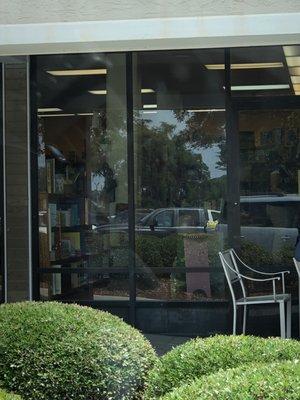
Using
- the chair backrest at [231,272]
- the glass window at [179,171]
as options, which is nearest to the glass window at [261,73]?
the glass window at [179,171]

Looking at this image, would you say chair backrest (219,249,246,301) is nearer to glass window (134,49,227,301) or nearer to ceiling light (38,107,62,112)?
glass window (134,49,227,301)

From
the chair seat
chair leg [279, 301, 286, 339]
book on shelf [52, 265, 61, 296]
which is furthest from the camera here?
book on shelf [52, 265, 61, 296]

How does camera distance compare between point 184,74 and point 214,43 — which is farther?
point 184,74

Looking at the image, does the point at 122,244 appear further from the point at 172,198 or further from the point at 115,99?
the point at 115,99

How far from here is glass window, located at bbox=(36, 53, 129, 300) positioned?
28.2ft

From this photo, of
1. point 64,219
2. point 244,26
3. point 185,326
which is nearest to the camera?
point 244,26

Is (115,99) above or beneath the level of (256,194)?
above

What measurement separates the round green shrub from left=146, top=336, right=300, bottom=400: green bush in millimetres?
436

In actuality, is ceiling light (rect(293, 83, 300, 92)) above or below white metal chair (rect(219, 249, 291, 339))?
above

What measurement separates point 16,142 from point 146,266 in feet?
7.37

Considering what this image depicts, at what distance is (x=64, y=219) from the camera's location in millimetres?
8945

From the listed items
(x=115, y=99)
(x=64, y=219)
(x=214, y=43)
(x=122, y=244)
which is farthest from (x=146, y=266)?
(x=214, y=43)

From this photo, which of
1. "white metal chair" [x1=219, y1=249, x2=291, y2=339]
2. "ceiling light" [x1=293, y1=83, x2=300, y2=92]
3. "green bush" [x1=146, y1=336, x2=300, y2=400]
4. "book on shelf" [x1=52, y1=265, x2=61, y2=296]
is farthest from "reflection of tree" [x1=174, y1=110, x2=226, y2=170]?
"green bush" [x1=146, y1=336, x2=300, y2=400]

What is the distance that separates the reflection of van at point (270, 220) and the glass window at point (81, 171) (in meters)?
1.47
